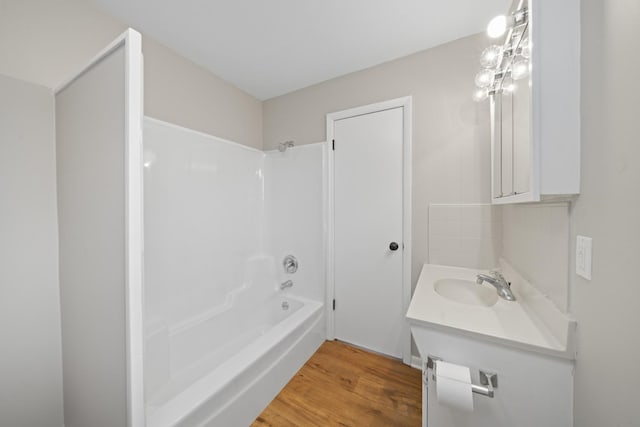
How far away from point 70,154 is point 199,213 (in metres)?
0.87

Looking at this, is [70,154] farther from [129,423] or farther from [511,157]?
[511,157]

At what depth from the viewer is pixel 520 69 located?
35.3 inches

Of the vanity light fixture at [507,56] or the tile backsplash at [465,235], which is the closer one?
the vanity light fixture at [507,56]

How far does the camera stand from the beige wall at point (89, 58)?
1.15 m

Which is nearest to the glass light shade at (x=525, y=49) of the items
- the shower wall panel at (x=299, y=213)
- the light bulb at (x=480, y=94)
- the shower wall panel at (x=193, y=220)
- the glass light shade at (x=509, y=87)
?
the glass light shade at (x=509, y=87)

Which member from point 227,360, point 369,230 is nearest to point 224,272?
point 227,360

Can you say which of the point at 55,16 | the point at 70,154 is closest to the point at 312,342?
the point at 70,154

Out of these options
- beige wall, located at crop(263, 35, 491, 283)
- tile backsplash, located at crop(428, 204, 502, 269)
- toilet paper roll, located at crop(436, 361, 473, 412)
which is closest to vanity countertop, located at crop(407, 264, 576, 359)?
toilet paper roll, located at crop(436, 361, 473, 412)

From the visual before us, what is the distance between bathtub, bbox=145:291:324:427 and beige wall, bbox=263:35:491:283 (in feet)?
3.79

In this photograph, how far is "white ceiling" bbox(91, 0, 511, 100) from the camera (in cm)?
140

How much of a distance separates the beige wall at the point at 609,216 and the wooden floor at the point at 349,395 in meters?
0.95

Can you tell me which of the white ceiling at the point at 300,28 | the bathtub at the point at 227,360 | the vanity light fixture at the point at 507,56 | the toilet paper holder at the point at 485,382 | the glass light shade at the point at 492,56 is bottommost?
the bathtub at the point at 227,360

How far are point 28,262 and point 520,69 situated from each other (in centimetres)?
249

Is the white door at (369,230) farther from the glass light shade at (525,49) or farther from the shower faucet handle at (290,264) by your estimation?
the glass light shade at (525,49)
